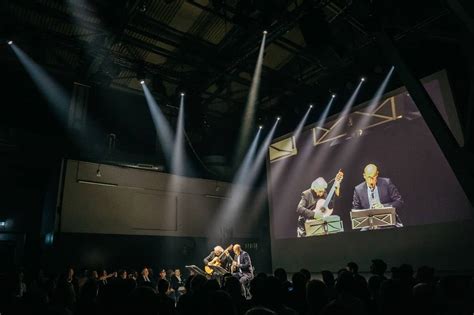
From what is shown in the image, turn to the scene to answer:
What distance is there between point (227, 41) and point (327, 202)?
4820mm

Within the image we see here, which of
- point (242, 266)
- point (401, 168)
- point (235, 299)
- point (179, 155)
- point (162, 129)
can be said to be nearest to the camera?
point (235, 299)

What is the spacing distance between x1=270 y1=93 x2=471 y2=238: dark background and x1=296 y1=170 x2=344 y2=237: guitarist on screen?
0.46 ft

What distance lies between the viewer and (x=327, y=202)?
8.81m

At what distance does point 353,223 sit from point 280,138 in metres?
3.72

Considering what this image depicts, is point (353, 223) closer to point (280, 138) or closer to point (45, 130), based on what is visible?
point (280, 138)

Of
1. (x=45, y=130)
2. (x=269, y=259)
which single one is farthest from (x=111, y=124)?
(x=269, y=259)

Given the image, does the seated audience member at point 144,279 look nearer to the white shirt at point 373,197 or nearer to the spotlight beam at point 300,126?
the white shirt at point 373,197

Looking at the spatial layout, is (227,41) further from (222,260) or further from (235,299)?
(235,299)

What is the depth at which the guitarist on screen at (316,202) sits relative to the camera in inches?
343

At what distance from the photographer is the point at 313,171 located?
9375 millimetres

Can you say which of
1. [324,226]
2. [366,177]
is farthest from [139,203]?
[366,177]

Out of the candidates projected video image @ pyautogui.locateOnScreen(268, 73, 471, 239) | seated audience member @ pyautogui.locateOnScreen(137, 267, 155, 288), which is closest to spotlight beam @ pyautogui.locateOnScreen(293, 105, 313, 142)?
projected video image @ pyautogui.locateOnScreen(268, 73, 471, 239)

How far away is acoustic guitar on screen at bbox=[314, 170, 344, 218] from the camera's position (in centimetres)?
866

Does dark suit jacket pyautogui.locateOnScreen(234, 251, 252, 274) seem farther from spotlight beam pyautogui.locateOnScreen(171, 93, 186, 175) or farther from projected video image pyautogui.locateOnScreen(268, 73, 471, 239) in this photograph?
spotlight beam pyautogui.locateOnScreen(171, 93, 186, 175)
